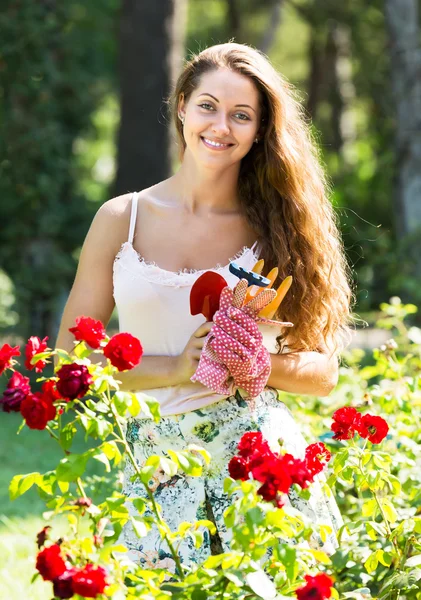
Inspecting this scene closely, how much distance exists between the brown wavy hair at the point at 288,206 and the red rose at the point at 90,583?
3.87ft

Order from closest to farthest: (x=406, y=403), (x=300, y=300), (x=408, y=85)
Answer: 1. (x=300, y=300)
2. (x=406, y=403)
3. (x=408, y=85)

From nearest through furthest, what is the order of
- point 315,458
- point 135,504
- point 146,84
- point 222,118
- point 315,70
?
point 135,504 → point 315,458 → point 222,118 → point 146,84 → point 315,70

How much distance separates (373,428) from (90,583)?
2.90ft

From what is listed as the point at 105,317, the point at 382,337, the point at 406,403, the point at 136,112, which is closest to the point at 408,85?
the point at 136,112

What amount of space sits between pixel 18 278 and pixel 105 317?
18.7 ft

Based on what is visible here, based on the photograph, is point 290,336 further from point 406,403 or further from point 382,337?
point 382,337

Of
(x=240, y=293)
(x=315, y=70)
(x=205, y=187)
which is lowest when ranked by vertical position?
(x=315, y=70)

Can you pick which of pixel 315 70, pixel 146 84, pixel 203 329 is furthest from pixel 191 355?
pixel 315 70

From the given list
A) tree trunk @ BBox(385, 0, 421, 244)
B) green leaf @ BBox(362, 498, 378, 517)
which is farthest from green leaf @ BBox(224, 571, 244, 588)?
tree trunk @ BBox(385, 0, 421, 244)

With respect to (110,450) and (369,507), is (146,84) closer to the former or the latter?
(369,507)

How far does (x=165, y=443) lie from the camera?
257 centimetres

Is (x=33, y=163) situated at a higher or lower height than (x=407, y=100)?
lower

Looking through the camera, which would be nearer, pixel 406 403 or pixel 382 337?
pixel 406 403

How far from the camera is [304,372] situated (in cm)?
271
